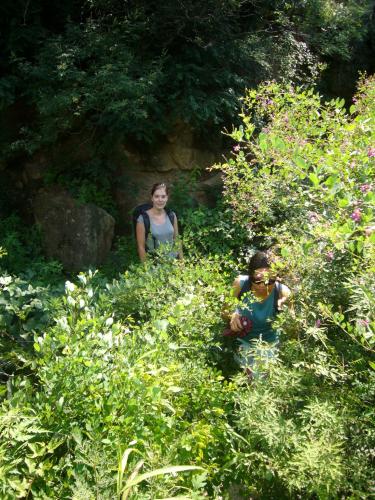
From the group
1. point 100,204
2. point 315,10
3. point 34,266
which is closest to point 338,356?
point 34,266

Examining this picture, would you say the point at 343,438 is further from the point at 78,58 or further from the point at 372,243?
the point at 78,58

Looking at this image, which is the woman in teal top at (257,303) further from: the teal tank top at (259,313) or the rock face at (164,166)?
the rock face at (164,166)

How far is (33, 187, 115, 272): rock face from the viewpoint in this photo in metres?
6.11

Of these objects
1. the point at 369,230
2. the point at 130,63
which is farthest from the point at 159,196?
the point at 369,230

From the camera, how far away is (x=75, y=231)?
6168 millimetres

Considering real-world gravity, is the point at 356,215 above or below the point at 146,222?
above

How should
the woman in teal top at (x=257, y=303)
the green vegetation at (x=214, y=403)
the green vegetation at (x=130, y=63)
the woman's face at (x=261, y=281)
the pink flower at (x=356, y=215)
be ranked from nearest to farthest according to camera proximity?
the green vegetation at (x=214, y=403), the pink flower at (x=356, y=215), the woman's face at (x=261, y=281), the woman in teal top at (x=257, y=303), the green vegetation at (x=130, y=63)

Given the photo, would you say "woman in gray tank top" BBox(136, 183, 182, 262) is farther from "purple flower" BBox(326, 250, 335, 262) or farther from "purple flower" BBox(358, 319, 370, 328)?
"purple flower" BBox(358, 319, 370, 328)

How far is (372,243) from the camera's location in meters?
1.88

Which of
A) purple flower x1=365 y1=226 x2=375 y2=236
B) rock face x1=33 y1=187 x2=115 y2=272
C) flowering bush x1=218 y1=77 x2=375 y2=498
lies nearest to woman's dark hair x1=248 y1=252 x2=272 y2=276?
flowering bush x1=218 y1=77 x2=375 y2=498

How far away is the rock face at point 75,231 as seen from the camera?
611 centimetres

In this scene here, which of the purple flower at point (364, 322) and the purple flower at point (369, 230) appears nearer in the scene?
the purple flower at point (364, 322)

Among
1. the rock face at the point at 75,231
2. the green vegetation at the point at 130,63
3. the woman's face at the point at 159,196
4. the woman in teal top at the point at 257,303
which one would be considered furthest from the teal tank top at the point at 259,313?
the rock face at the point at 75,231

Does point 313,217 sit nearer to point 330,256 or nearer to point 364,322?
point 330,256
